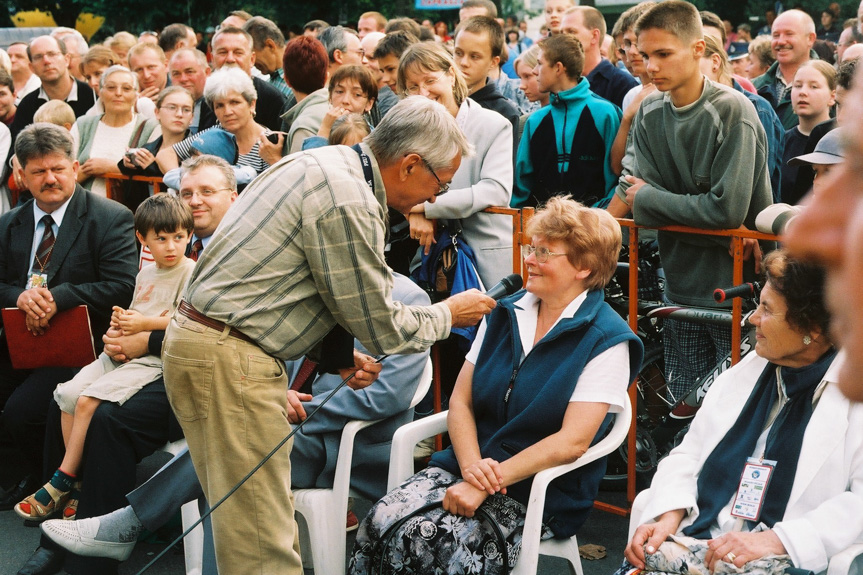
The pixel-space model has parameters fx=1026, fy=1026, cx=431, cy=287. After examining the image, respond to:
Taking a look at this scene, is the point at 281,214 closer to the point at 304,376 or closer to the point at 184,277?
the point at 304,376

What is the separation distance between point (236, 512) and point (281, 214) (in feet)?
3.15

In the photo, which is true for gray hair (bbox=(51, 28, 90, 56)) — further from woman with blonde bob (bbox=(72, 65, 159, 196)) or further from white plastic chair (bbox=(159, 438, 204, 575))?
white plastic chair (bbox=(159, 438, 204, 575))

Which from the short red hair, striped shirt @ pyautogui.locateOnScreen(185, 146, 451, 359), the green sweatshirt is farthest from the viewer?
the short red hair

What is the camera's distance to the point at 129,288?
17.2ft

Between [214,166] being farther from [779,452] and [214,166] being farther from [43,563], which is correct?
[779,452]

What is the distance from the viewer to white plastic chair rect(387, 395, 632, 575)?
11.0ft

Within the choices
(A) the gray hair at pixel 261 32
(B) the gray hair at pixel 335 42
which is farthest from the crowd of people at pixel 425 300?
(A) the gray hair at pixel 261 32

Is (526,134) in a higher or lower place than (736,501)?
higher

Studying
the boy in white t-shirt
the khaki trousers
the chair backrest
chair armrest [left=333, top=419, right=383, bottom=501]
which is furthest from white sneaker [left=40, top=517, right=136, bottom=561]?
the chair backrest

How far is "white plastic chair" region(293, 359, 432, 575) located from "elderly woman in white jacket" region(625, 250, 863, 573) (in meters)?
1.27

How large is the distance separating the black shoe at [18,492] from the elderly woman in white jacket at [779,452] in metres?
3.48

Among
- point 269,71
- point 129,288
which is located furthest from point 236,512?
point 269,71

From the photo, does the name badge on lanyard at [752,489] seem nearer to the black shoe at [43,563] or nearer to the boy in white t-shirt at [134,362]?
the boy in white t-shirt at [134,362]

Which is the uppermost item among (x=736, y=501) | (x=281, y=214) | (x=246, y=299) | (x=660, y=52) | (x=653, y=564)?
(x=660, y=52)
